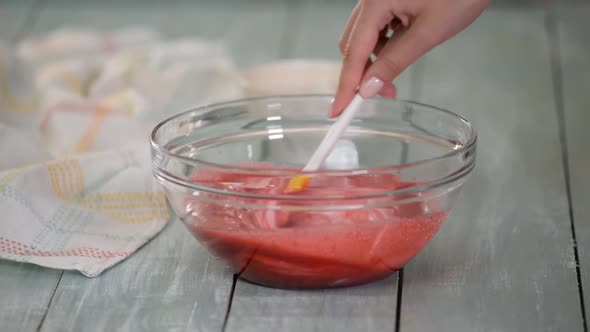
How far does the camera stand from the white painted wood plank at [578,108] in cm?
115

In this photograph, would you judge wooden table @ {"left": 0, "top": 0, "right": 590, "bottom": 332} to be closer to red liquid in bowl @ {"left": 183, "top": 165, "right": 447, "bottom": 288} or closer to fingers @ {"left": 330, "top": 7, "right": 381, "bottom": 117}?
red liquid in bowl @ {"left": 183, "top": 165, "right": 447, "bottom": 288}

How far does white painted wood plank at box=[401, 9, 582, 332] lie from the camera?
94 centimetres

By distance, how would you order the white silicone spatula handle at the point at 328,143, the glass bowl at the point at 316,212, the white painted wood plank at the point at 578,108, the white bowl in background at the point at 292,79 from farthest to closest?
the white bowl in background at the point at 292,79 < the white painted wood plank at the point at 578,108 < the white silicone spatula handle at the point at 328,143 < the glass bowl at the point at 316,212

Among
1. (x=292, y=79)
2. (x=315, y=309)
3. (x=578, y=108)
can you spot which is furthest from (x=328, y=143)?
(x=578, y=108)

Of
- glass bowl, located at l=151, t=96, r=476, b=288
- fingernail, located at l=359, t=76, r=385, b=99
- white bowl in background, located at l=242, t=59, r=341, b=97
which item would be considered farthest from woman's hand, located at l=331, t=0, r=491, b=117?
white bowl in background, located at l=242, t=59, r=341, b=97

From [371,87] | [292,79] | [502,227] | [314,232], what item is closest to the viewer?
[314,232]

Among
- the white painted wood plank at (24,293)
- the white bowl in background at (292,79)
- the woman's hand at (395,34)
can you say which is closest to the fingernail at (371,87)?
the woman's hand at (395,34)

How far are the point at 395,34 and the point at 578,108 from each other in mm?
→ 791

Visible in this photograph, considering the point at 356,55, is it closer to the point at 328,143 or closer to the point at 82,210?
the point at 328,143

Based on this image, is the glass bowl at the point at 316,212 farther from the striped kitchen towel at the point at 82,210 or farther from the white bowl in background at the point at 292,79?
the white bowl in background at the point at 292,79

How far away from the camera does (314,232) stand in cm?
90

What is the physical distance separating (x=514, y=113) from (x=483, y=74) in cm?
29

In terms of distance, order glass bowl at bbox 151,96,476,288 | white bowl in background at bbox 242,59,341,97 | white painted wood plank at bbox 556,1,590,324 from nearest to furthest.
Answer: glass bowl at bbox 151,96,476,288, white painted wood plank at bbox 556,1,590,324, white bowl in background at bbox 242,59,341,97

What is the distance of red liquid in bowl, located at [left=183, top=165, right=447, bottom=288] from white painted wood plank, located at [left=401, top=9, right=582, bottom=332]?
8 cm
